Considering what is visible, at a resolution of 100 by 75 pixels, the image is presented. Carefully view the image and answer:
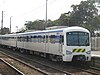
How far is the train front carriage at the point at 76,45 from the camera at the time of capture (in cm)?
1691

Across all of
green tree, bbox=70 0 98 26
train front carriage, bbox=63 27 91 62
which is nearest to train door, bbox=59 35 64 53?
train front carriage, bbox=63 27 91 62

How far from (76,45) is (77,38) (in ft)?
1.87

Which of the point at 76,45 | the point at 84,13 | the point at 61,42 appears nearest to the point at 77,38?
the point at 76,45

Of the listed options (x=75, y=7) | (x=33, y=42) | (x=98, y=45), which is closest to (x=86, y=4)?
(x=75, y=7)

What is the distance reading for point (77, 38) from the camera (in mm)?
17594

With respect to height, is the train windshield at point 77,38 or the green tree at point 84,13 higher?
the green tree at point 84,13

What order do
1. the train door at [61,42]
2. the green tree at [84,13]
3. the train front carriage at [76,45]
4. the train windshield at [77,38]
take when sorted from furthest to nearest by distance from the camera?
the green tree at [84,13]
the train door at [61,42]
the train windshield at [77,38]
the train front carriage at [76,45]

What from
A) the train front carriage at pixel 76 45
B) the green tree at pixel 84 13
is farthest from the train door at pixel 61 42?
the green tree at pixel 84 13

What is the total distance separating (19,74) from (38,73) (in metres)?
1.31

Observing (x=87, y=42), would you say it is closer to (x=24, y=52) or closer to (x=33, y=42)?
(x=33, y=42)

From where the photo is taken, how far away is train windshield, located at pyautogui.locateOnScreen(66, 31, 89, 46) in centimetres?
1727

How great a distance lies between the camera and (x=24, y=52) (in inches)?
1315

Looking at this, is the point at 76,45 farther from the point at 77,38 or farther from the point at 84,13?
the point at 84,13

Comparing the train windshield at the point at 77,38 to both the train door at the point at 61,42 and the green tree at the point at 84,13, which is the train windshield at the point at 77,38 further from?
the green tree at the point at 84,13
